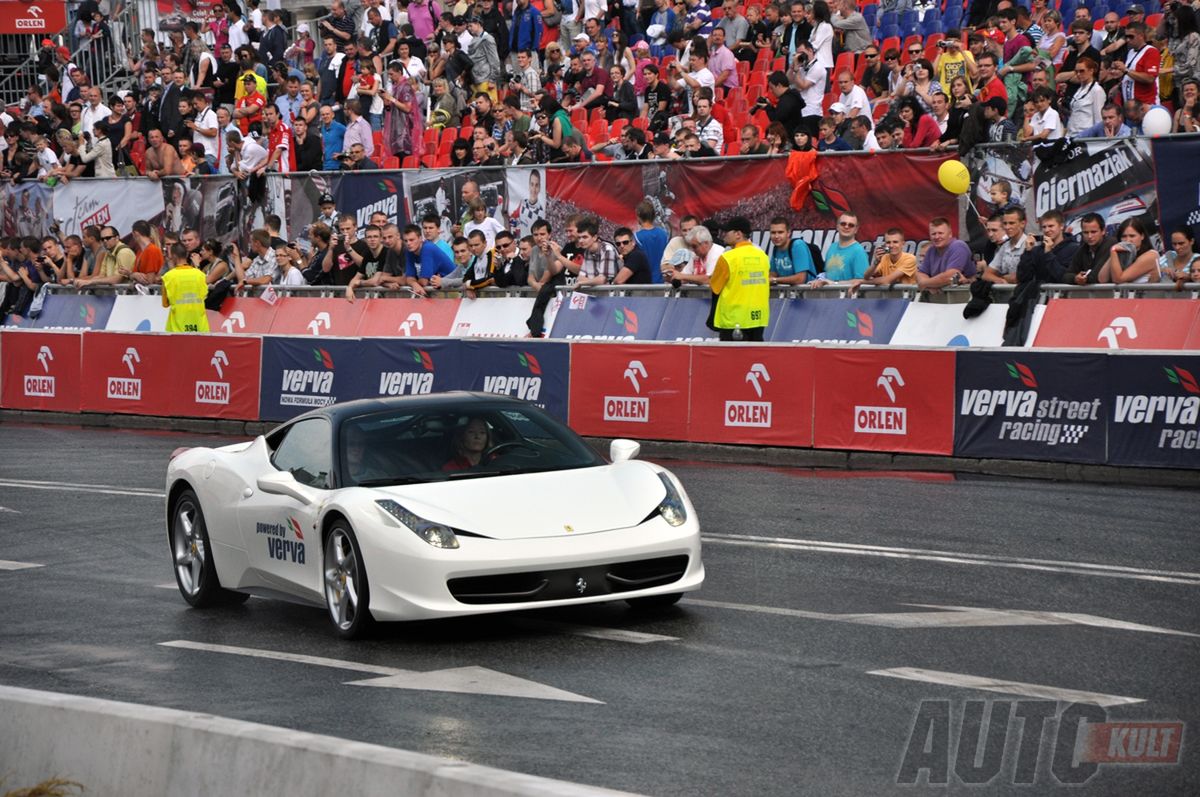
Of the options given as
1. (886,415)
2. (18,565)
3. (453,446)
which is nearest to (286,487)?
(453,446)

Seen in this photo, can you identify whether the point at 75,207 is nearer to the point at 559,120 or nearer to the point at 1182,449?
the point at 559,120

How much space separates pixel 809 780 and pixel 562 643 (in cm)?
305

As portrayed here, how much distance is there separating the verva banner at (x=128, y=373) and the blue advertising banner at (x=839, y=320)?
9101mm

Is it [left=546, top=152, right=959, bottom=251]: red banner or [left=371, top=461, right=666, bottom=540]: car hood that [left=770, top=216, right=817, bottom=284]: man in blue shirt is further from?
[left=371, top=461, right=666, bottom=540]: car hood

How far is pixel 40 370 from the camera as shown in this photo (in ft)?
90.9

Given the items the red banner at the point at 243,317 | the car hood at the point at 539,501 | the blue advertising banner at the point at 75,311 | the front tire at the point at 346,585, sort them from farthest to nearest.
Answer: the blue advertising banner at the point at 75,311
the red banner at the point at 243,317
the front tire at the point at 346,585
the car hood at the point at 539,501

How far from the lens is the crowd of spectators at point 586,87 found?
67.3 ft

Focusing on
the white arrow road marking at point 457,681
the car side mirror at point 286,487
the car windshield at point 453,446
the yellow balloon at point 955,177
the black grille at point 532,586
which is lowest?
the white arrow road marking at point 457,681

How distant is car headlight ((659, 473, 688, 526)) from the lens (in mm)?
9594

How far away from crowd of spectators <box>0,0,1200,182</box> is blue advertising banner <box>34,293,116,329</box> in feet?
8.21

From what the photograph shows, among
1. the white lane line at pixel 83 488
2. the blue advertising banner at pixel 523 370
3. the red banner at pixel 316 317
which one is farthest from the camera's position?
the red banner at pixel 316 317

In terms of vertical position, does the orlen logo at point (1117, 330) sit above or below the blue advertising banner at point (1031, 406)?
above

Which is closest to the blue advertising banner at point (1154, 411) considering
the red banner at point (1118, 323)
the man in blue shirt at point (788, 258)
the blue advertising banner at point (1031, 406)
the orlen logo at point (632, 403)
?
the blue advertising banner at point (1031, 406)

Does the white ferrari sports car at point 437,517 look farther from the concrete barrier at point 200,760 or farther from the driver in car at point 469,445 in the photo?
the concrete barrier at point 200,760
